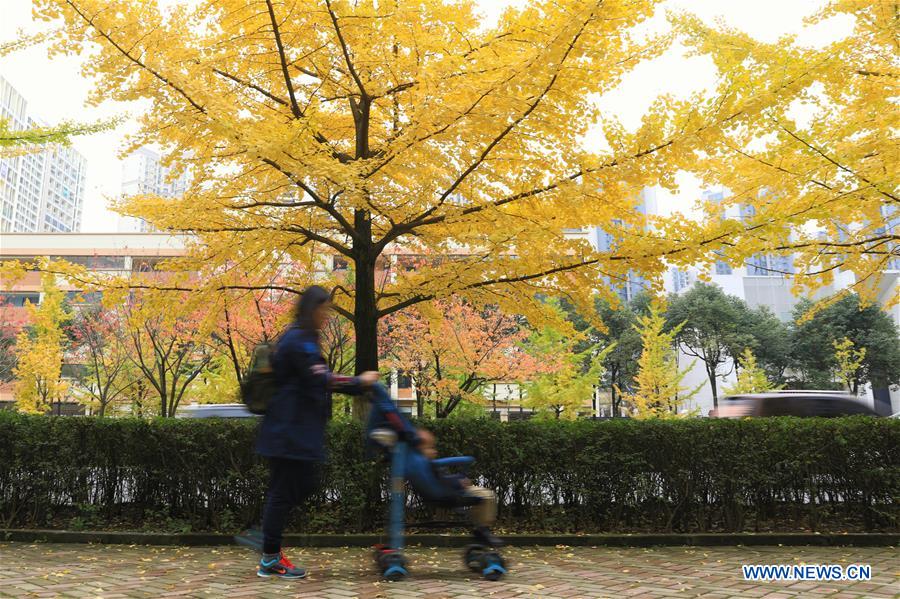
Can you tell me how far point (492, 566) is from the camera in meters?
3.43

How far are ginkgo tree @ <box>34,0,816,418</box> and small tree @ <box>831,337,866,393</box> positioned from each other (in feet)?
108

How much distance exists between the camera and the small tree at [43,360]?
2289cm

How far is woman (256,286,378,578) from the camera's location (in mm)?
3172

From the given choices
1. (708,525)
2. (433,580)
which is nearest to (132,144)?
(433,580)

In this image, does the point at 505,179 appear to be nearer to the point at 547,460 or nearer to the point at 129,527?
the point at 547,460

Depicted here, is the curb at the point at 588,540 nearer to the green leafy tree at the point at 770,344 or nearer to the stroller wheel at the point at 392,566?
the stroller wheel at the point at 392,566

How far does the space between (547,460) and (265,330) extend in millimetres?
9459

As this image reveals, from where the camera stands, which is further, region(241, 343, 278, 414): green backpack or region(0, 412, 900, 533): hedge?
region(0, 412, 900, 533): hedge

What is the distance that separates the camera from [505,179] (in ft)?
18.9

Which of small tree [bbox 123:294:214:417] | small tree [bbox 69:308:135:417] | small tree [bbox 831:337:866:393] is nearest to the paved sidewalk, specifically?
small tree [bbox 123:294:214:417]

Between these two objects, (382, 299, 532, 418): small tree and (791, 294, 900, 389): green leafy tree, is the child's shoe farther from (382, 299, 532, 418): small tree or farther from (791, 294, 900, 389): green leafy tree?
(791, 294, 900, 389): green leafy tree

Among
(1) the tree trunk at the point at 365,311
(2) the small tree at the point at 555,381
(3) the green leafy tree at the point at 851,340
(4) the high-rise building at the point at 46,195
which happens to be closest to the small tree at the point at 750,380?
(3) the green leafy tree at the point at 851,340

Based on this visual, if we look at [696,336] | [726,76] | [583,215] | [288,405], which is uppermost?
[696,336]

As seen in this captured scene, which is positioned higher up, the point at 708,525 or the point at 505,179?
the point at 505,179
